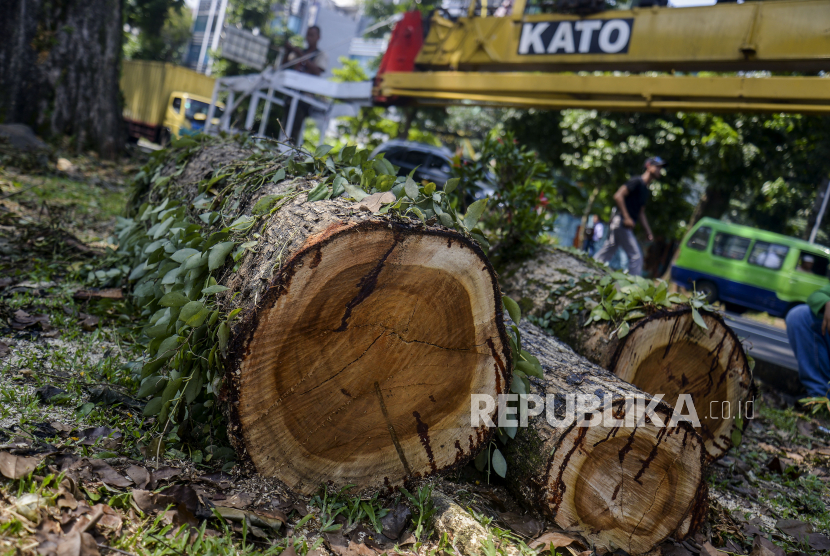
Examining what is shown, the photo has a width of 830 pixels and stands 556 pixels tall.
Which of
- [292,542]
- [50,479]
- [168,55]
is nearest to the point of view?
Result: [50,479]

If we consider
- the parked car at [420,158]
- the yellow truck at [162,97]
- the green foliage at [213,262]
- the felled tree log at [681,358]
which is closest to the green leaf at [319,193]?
the green foliage at [213,262]

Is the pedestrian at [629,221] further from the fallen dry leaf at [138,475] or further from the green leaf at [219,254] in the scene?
the fallen dry leaf at [138,475]

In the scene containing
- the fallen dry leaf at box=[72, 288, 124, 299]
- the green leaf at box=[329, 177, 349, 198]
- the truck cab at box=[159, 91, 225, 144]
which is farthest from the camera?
the truck cab at box=[159, 91, 225, 144]

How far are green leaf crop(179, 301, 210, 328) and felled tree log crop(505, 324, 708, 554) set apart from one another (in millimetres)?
1279

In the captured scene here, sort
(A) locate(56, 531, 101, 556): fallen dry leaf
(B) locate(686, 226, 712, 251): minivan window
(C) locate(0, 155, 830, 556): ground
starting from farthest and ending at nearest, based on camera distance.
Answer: (B) locate(686, 226, 712, 251): minivan window < (C) locate(0, 155, 830, 556): ground < (A) locate(56, 531, 101, 556): fallen dry leaf

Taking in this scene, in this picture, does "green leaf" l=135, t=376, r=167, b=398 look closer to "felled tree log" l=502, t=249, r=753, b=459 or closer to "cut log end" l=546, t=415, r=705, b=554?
"cut log end" l=546, t=415, r=705, b=554

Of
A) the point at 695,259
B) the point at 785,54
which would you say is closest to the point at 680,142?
the point at 695,259

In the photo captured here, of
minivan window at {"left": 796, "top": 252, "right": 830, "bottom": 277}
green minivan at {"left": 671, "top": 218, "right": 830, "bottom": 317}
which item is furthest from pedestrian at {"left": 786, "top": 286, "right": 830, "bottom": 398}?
minivan window at {"left": 796, "top": 252, "right": 830, "bottom": 277}

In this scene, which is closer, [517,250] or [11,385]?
[11,385]

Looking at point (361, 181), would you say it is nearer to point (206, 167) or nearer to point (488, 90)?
point (206, 167)

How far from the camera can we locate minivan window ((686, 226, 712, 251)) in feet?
40.7

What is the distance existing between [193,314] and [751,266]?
1229 cm

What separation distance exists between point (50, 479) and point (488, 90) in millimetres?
5053

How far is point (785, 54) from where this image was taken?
163 inches
